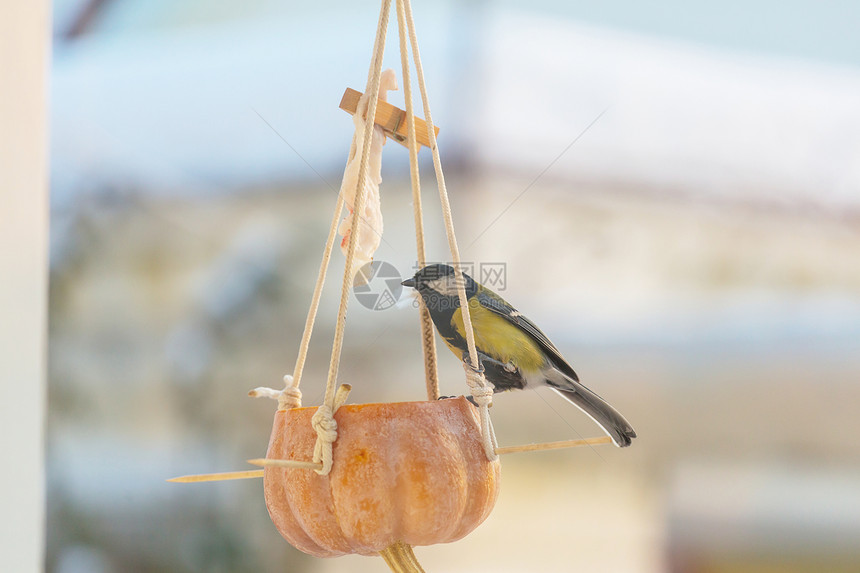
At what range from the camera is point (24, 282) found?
4.43 ft

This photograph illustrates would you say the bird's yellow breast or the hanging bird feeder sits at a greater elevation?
the bird's yellow breast

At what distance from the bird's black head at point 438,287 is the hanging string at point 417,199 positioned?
0.05 feet

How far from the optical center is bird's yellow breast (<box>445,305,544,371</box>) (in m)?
0.91

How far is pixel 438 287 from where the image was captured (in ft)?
2.84

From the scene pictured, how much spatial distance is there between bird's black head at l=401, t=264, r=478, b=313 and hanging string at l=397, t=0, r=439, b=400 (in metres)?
0.02

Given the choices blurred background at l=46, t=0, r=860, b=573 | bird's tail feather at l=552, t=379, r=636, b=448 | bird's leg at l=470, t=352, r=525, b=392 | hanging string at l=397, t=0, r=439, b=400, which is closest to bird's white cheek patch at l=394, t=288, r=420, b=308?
hanging string at l=397, t=0, r=439, b=400

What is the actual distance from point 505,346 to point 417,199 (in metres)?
0.22

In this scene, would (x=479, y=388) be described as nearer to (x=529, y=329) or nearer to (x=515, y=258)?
(x=529, y=329)

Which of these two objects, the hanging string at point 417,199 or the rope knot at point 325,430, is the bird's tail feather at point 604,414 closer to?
the hanging string at point 417,199

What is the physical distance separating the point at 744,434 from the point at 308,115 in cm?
156

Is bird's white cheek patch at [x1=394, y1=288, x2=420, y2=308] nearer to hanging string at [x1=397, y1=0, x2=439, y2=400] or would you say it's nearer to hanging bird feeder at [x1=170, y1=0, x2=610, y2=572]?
hanging string at [x1=397, y1=0, x2=439, y2=400]

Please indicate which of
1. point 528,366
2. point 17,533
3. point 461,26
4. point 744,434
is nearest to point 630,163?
point 461,26

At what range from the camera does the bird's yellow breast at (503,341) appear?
35.7 inches

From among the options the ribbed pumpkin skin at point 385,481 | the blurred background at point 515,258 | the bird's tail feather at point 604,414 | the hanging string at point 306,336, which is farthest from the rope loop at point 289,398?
the blurred background at point 515,258
